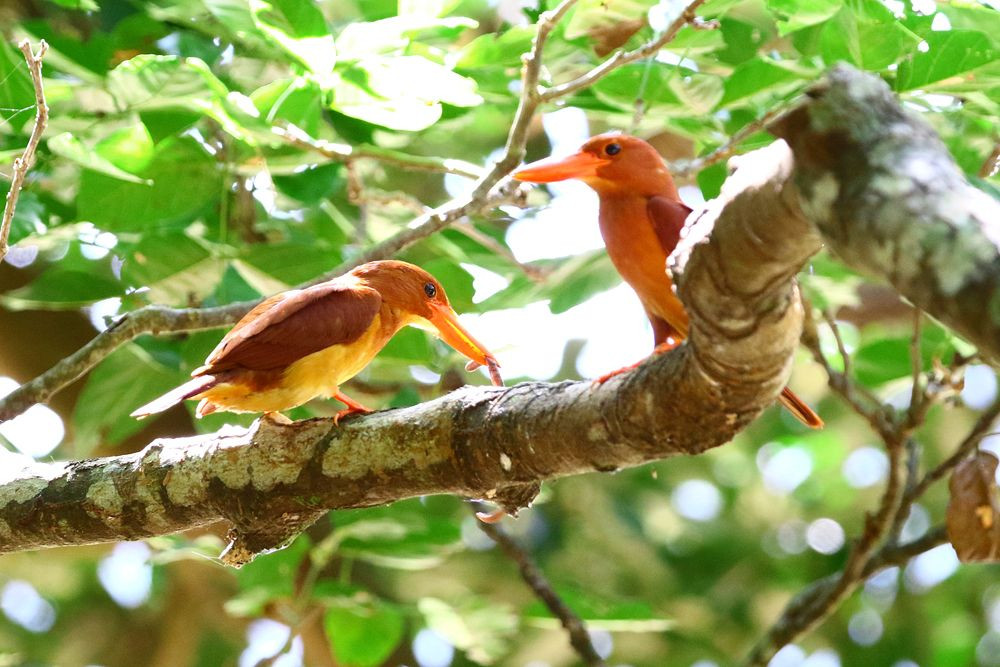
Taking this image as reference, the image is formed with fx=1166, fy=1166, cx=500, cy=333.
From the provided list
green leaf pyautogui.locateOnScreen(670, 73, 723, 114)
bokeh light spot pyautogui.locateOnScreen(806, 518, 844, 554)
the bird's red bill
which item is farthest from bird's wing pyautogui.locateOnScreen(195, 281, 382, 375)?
bokeh light spot pyautogui.locateOnScreen(806, 518, 844, 554)

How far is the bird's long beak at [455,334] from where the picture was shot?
2830 mm

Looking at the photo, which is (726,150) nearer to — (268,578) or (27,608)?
(268,578)

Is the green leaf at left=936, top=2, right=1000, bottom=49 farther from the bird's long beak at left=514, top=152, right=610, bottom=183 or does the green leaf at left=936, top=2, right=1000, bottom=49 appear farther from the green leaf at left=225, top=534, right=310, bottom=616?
the green leaf at left=225, top=534, right=310, bottom=616

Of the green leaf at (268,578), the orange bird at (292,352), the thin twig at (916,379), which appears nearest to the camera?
the orange bird at (292,352)

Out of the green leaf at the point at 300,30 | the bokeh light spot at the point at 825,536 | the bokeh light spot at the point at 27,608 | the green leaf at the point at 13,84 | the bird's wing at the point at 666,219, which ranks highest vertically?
the green leaf at the point at 300,30

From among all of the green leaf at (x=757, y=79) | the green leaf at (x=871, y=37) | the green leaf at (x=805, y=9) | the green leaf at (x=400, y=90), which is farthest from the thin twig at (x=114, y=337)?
the green leaf at (x=871, y=37)

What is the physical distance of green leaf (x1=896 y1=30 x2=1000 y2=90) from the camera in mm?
2590

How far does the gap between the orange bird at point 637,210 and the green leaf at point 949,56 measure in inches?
25.3

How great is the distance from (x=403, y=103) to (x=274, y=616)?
221 cm

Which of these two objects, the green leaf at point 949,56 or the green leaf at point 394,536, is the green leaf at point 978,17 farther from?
the green leaf at point 394,536

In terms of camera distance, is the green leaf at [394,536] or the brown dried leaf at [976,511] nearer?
the brown dried leaf at [976,511]

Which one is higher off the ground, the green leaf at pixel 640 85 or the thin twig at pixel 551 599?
the green leaf at pixel 640 85

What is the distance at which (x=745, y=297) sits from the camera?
142cm

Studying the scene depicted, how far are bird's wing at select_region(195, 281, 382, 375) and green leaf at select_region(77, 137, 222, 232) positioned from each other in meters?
0.81
